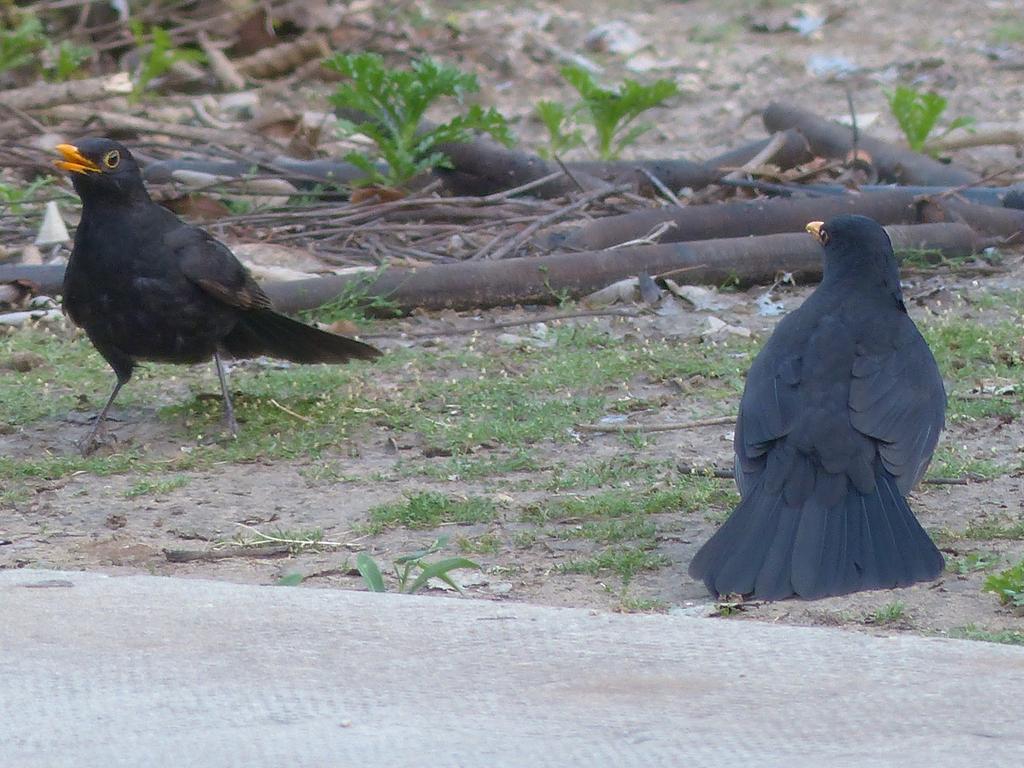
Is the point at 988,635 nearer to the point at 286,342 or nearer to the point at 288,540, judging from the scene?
the point at 288,540

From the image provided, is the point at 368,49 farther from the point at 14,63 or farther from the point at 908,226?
the point at 908,226

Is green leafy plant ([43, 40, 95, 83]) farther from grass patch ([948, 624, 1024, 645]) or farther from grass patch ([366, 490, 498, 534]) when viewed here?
grass patch ([948, 624, 1024, 645])

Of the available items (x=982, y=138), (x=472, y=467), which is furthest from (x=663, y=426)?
(x=982, y=138)

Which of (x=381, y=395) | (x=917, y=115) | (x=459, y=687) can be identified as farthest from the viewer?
(x=917, y=115)

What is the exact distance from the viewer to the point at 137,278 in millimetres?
5734

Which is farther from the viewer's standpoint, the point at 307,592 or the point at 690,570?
the point at 690,570

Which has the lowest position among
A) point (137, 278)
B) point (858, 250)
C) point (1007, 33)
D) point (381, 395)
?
point (381, 395)

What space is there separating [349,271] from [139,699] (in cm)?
493

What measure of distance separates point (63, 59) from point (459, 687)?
9.41 metres

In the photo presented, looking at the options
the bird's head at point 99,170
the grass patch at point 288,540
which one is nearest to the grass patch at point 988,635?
the grass patch at point 288,540

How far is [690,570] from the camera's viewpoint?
4.01m

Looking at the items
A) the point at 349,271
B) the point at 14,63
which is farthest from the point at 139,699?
the point at 14,63

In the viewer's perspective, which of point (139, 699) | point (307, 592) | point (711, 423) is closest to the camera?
point (139, 699)

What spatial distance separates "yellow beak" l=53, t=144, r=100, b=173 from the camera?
574cm
